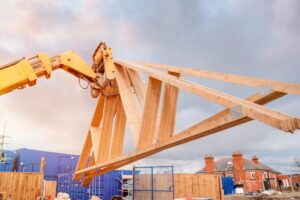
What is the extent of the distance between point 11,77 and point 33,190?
9.63 meters

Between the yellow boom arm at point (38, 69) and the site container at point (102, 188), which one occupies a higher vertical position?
the yellow boom arm at point (38, 69)

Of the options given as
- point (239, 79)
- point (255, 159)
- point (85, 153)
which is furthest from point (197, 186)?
point (255, 159)

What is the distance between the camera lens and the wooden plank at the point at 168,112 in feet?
25.4

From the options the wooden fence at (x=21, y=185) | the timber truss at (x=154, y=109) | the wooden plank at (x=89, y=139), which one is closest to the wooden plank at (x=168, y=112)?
the timber truss at (x=154, y=109)

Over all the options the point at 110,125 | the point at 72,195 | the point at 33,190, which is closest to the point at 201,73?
the point at 110,125

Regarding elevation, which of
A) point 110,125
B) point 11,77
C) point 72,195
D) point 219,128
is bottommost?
point 72,195

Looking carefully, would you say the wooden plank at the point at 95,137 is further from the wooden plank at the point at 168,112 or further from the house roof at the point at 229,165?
the house roof at the point at 229,165

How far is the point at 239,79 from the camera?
19.8ft

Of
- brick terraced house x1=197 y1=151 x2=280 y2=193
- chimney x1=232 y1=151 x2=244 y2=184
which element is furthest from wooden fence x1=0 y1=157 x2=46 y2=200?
chimney x1=232 y1=151 x2=244 y2=184

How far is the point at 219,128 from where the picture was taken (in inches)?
235

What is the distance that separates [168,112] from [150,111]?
52 centimetres

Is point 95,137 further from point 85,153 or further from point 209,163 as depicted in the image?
point 209,163

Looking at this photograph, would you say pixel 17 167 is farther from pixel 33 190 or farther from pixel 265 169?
pixel 265 169

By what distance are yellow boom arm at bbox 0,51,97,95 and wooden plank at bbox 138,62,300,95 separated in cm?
328
